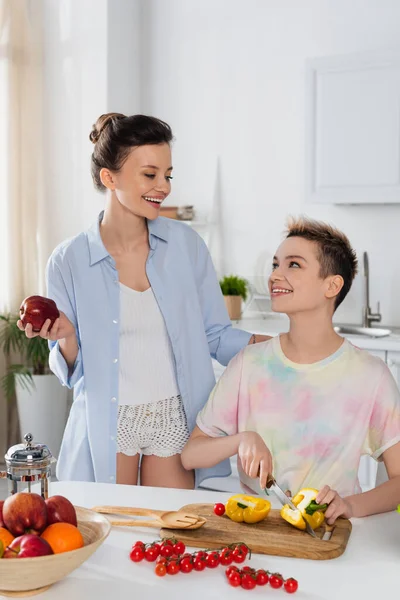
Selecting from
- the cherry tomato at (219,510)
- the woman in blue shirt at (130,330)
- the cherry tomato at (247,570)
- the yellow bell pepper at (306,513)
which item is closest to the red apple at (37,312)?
the woman in blue shirt at (130,330)

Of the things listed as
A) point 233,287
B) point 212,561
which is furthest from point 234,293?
point 212,561

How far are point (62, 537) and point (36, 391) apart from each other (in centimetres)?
320

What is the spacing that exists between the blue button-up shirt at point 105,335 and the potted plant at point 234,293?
1843 millimetres

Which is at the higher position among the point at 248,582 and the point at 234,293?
the point at 234,293

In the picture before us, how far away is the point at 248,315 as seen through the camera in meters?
4.52

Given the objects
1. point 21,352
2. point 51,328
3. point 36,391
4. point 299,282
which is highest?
point 299,282

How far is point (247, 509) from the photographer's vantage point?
5.22ft

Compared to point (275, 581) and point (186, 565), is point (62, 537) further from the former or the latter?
point (275, 581)

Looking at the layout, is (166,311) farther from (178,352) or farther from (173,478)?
(173,478)

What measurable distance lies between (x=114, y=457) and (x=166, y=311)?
16.0 inches

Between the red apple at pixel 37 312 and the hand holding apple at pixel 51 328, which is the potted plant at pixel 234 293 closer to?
the hand holding apple at pixel 51 328

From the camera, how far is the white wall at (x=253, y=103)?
4.17 metres

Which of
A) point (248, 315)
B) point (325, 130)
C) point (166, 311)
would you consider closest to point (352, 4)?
point (325, 130)

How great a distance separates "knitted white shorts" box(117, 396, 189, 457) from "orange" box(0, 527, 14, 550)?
926 millimetres
